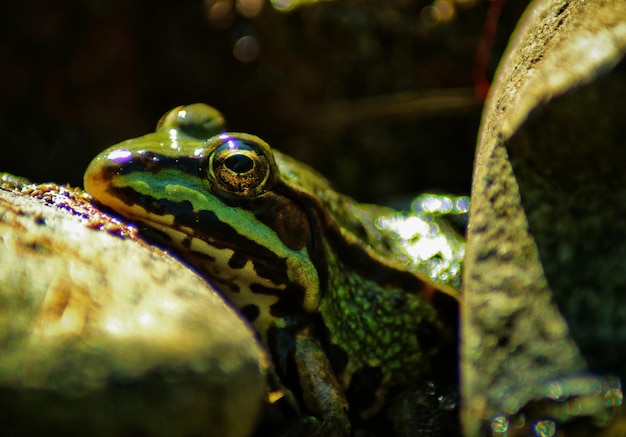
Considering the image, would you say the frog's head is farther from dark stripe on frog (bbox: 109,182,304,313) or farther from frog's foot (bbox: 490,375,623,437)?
frog's foot (bbox: 490,375,623,437)

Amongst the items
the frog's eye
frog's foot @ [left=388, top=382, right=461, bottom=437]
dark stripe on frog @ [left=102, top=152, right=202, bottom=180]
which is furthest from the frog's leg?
dark stripe on frog @ [left=102, top=152, right=202, bottom=180]

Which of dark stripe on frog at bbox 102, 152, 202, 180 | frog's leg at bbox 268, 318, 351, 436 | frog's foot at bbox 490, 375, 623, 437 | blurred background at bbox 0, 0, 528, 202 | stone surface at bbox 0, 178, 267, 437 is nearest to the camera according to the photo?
stone surface at bbox 0, 178, 267, 437

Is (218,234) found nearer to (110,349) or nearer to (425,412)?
(110,349)

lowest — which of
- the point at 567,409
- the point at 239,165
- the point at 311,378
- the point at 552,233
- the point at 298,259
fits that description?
the point at 567,409

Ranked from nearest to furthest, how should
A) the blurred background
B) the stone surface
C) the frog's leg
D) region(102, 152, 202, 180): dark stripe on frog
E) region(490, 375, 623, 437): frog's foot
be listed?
the stone surface → region(490, 375, 623, 437): frog's foot → region(102, 152, 202, 180): dark stripe on frog → the frog's leg → the blurred background

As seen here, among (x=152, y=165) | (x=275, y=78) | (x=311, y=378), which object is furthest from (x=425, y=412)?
(x=275, y=78)

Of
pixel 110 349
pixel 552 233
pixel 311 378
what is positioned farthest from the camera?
pixel 311 378
